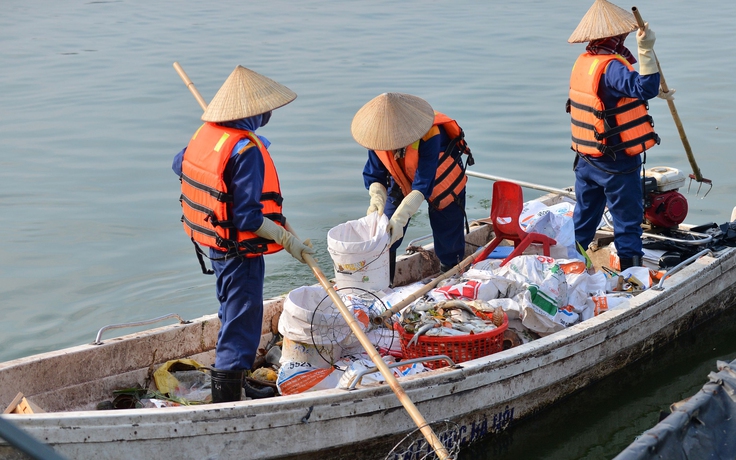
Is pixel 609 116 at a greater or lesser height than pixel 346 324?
greater

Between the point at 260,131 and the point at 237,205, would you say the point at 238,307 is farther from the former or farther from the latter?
the point at 260,131

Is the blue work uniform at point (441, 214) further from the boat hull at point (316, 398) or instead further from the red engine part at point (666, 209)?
the red engine part at point (666, 209)

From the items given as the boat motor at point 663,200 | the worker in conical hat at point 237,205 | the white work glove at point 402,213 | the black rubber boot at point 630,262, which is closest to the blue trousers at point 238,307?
the worker in conical hat at point 237,205

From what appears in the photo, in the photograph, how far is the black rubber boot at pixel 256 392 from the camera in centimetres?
493

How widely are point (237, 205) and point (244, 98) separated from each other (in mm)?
580

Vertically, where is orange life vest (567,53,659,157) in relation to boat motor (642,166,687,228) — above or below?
above

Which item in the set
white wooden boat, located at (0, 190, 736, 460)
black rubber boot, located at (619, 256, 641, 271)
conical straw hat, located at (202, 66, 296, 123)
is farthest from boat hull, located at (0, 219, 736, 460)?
conical straw hat, located at (202, 66, 296, 123)

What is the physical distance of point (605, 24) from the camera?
5.94 meters

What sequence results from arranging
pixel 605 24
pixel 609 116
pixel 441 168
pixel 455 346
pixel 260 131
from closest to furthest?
pixel 455 346 → pixel 441 168 → pixel 605 24 → pixel 609 116 → pixel 260 131

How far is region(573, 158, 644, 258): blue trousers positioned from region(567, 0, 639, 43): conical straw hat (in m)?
0.91

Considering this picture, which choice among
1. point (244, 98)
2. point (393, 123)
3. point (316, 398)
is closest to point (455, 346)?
point (316, 398)

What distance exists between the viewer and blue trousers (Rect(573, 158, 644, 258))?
616cm

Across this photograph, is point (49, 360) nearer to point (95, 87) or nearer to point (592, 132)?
point (592, 132)

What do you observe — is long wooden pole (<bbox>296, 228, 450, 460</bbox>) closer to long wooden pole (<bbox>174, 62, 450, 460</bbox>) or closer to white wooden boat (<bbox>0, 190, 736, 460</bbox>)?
long wooden pole (<bbox>174, 62, 450, 460</bbox>)
